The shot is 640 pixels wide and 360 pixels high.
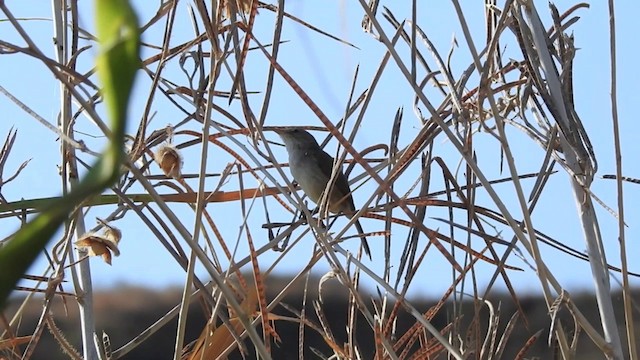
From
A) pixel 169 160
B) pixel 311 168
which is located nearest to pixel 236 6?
pixel 169 160

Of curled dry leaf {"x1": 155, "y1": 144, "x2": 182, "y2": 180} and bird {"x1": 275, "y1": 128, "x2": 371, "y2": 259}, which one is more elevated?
bird {"x1": 275, "y1": 128, "x2": 371, "y2": 259}

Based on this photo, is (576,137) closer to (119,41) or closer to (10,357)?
(10,357)

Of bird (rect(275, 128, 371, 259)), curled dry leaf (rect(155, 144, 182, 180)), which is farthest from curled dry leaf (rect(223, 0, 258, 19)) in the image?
bird (rect(275, 128, 371, 259))

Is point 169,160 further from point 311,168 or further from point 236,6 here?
point 311,168

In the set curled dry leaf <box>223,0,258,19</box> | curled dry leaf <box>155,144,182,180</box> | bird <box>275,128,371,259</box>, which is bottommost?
curled dry leaf <box>155,144,182,180</box>

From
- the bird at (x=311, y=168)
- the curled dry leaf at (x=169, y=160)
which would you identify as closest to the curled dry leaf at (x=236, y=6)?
the curled dry leaf at (x=169, y=160)

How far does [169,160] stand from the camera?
128 centimetres

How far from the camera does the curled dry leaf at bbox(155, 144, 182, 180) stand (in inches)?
50.0

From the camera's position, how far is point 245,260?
133 cm

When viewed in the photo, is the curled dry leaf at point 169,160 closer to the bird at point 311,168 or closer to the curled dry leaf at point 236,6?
the curled dry leaf at point 236,6

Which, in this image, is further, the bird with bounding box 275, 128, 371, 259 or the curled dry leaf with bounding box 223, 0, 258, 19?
the bird with bounding box 275, 128, 371, 259

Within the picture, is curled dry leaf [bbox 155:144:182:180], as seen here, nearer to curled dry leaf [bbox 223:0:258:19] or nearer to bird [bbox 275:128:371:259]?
curled dry leaf [bbox 223:0:258:19]

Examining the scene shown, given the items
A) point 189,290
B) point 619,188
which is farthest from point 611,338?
point 189,290

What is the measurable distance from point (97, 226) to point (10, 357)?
228 mm
